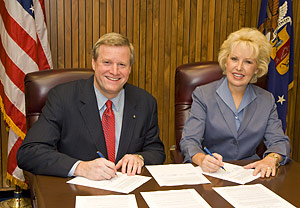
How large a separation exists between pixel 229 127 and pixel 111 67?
893 mm

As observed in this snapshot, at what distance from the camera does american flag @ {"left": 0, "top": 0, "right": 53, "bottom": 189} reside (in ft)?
10.2

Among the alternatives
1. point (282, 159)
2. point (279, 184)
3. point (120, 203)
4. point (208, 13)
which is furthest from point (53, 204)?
point (208, 13)

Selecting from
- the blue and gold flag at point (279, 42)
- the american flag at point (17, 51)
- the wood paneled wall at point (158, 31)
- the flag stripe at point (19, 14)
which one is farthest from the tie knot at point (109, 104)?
the blue and gold flag at point (279, 42)

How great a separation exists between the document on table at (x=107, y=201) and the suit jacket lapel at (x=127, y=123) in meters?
0.72

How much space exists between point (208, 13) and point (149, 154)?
93.8 inches

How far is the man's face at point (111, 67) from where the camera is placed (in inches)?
85.0

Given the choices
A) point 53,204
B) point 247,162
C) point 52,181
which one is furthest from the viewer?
point 247,162

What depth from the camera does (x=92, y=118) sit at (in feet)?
7.04

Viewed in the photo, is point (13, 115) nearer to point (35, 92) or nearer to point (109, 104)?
point (35, 92)

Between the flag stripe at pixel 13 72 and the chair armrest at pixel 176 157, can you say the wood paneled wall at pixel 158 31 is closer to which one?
the flag stripe at pixel 13 72

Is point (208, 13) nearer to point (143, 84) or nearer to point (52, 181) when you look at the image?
point (143, 84)

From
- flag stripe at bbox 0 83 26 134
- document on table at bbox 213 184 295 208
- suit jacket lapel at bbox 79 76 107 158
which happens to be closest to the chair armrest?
suit jacket lapel at bbox 79 76 107 158

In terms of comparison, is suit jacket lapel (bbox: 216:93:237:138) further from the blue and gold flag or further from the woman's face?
the blue and gold flag

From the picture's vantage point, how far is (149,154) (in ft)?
7.03
